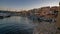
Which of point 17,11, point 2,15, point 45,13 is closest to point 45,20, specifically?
point 45,13

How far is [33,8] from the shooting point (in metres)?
2.60

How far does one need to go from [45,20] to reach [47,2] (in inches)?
19.7

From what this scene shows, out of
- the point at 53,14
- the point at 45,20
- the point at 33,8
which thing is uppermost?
the point at 33,8

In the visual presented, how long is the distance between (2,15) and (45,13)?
3.43 feet

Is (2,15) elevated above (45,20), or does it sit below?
above

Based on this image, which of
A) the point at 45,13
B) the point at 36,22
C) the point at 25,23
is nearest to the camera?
the point at 45,13

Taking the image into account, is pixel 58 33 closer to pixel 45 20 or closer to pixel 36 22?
pixel 45 20

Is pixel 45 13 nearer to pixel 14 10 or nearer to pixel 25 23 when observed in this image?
pixel 14 10

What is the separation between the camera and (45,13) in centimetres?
247

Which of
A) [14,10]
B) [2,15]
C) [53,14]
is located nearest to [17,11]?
[14,10]

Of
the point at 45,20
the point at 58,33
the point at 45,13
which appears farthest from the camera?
the point at 45,20

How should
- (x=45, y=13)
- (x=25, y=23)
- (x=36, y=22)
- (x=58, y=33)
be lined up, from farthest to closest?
(x=25, y=23) → (x=36, y=22) → (x=45, y=13) → (x=58, y=33)

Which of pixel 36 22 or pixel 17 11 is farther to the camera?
pixel 36 22

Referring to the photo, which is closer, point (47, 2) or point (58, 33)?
point (58, 33)
